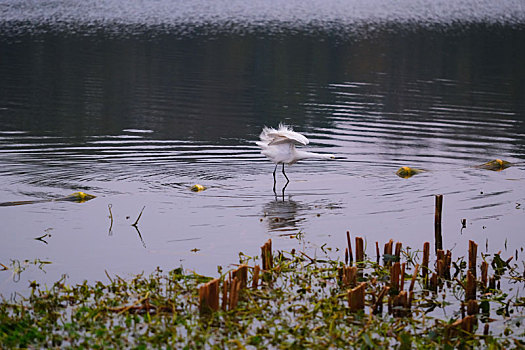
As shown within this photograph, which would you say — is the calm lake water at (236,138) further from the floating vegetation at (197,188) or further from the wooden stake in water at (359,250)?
the wooden stake in water at (359,250)

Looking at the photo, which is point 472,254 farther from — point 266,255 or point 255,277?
point 255,277

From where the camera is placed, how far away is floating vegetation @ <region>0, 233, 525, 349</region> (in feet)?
23.1

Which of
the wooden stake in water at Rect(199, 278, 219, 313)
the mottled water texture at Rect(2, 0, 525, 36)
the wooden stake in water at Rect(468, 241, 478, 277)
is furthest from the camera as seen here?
the mottled water texture at Rect(2, 0, 525, 36)

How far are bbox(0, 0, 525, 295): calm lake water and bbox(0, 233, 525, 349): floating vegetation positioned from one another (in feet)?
3.51

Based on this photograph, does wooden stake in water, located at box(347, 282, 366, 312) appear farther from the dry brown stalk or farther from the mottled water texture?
the mottled water texture

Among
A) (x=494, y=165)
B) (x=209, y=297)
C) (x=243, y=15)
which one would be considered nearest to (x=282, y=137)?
(x=494, y=165)

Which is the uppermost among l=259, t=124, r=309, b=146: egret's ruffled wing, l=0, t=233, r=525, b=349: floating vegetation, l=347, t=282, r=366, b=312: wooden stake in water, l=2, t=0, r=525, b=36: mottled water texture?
l=2, t=0, r=525, b=36: mottled water texture

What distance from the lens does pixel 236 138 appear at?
768 inches

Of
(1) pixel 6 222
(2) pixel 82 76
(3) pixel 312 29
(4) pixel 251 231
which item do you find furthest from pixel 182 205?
(3) pixel 312 29

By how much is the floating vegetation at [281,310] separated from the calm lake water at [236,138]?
1071mm

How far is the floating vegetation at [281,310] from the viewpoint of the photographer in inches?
278

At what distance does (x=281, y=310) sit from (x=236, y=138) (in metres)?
11.8

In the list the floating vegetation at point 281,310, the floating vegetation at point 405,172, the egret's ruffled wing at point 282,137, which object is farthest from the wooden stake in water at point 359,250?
the floating vegetation at point 405,172

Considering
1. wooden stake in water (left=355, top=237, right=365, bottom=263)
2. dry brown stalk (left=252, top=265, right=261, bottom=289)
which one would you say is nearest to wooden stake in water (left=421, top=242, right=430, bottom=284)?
wooden stake in water (left=355, top=237, right=365, bottom=263)
